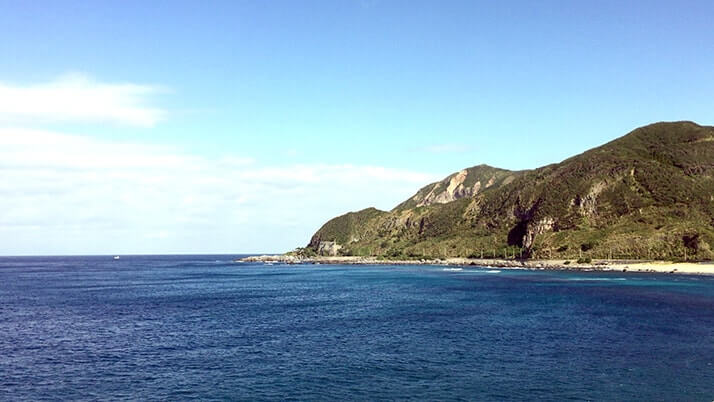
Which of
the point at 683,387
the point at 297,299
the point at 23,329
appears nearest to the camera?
the point at 683,387

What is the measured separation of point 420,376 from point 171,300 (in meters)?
88.1

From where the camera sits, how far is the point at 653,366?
167ft

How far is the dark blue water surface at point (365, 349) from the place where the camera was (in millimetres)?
45438

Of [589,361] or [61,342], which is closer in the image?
[589,361]

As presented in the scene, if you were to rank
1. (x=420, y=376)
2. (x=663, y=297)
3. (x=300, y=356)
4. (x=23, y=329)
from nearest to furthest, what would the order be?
(x=420, y=376) < (x=300, y=356) < (x=23, y=329) < (x=663, y=297)

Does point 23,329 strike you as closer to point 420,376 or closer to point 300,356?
point 300,356

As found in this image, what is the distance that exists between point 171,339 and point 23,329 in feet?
92.0

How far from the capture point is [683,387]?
1708 inches

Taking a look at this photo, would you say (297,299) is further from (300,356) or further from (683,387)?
(683,387)

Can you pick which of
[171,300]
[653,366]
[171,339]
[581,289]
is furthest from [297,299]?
[653,366]

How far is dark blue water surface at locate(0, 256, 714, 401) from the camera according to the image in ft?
149

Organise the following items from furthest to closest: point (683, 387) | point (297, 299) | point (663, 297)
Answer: point (297, 299)
point (663, 297)
point (683, 387)

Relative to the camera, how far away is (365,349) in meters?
61.9

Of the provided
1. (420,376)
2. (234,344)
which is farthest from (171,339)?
(420,376)
